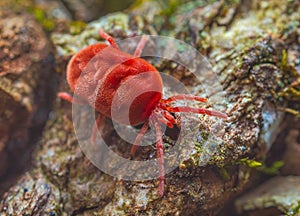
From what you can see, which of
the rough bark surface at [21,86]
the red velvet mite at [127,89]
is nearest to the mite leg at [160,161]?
the red velvet mite at [127,89]

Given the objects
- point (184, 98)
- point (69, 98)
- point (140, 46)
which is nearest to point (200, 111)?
point (184, 98)

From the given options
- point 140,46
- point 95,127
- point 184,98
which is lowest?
point 95,127

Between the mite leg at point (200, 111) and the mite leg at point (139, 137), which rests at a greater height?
the mite leg at point (200, 111)

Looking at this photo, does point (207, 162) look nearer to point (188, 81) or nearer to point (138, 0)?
point (188, 81)

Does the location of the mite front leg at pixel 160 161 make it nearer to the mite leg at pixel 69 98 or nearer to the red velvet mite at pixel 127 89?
the red velvet mite at pixel 127 89

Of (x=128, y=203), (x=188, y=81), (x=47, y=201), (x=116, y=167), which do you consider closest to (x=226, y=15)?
(x=188, y=81)

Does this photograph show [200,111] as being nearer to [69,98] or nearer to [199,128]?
[199,128]

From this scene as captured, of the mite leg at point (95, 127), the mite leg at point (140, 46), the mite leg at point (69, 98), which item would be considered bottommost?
the mite leg at point (95, 127)
